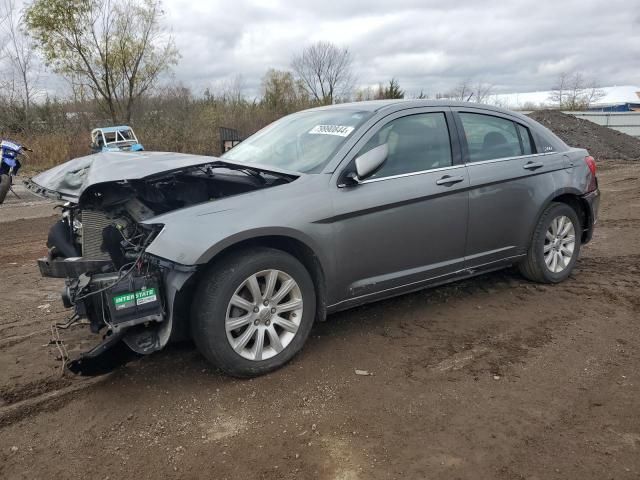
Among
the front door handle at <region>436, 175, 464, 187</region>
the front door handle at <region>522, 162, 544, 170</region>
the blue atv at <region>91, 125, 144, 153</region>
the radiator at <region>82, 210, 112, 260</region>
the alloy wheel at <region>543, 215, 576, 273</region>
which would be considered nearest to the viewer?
the radiator at <region>82, 210, 112, 260</region>

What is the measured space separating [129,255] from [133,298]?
1.01 ft

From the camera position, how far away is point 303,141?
4223mm

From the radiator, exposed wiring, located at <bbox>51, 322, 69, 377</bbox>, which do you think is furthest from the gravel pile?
the radiator

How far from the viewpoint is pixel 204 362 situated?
3730 millimetres

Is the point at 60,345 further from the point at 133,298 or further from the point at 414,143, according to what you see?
the point at 414,143

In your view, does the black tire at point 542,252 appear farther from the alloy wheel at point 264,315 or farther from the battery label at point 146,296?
the battery label at point 146,296

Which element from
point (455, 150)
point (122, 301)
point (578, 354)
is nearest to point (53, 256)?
point (122, 301)

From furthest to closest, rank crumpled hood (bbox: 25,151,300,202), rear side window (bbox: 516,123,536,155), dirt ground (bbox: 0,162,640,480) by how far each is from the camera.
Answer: rear side window (bbox: 516,123,536,155) < crumpled hood (bbox: 25,151,300,202) < dirt ground (bbox: 0,162,640,480)

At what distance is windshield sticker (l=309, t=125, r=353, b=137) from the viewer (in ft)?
13.1

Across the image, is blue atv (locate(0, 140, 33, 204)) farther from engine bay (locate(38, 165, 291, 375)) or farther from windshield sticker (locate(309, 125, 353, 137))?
windshield sticker (locate(309, 125, 353, 137))

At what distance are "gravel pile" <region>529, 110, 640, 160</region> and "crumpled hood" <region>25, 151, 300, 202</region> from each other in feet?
76.7

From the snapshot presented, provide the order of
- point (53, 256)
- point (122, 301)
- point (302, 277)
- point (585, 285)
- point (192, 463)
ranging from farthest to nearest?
1. point (585, 285)
2. point (53, 256)
3. point (302, 277)
4. point (122, 301)
5. point (192, 463)

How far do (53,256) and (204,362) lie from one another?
132 centimetres

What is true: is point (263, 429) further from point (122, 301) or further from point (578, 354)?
point (578, 354)
